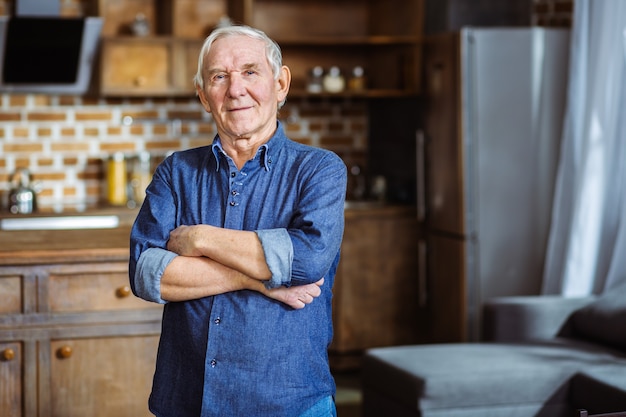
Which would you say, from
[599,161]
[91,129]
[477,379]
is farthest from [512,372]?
[91,129]

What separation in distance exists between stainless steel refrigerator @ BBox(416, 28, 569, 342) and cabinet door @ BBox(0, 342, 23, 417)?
255cm

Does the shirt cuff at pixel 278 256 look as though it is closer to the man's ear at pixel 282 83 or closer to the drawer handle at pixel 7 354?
the man's ear at pixel 282 83

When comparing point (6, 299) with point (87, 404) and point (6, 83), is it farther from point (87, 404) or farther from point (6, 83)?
point (6, 83)

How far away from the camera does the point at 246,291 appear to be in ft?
6.22

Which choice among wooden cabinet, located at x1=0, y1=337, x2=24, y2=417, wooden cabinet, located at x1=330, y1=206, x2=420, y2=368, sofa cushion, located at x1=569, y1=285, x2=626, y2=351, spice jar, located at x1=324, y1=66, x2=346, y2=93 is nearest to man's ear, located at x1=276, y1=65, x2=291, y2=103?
wooden cabinet, located at x1=0, y1=337, x2=24, y2=417

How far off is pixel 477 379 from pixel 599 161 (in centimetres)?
145

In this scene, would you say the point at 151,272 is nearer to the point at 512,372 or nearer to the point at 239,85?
the point at 239,85

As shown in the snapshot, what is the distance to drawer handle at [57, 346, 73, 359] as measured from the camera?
286 centimetres

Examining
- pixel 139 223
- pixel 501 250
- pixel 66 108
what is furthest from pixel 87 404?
pixel 66 108

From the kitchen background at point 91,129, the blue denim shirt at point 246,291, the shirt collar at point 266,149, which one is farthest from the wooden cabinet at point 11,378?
the kitchen background at point 91,129

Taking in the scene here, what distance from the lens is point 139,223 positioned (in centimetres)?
199

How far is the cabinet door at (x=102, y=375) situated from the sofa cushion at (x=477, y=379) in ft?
3.19

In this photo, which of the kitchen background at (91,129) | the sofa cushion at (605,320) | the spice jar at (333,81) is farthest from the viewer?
the spice jar at (333,81)

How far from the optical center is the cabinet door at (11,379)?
282 cm
